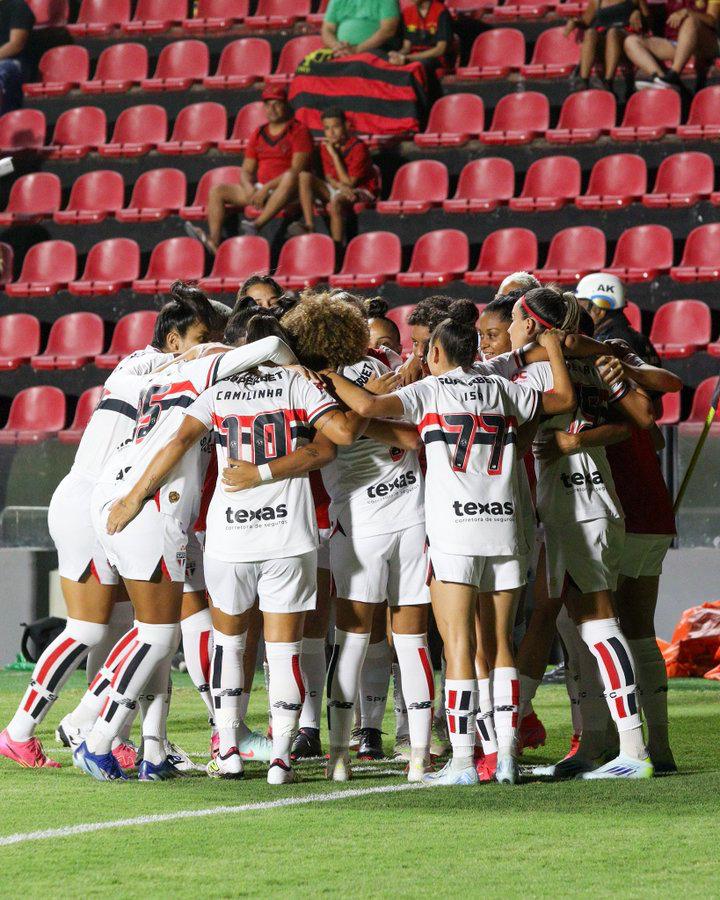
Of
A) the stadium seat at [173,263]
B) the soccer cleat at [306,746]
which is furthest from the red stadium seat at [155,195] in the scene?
the soccer cleat at [306,746]

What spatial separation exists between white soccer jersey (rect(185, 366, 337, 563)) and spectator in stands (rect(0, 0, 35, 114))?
1092 cm

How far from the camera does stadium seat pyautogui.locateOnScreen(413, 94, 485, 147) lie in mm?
13094

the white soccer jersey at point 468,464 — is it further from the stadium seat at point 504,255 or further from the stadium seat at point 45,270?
the stadium seat at point 45,270

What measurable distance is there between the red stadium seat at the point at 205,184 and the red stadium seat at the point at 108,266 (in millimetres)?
618

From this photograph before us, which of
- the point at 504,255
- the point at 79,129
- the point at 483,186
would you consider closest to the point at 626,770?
the point at 504,255

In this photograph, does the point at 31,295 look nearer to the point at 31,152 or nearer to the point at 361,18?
the point at 31,152

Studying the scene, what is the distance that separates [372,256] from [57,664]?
24.8 ft

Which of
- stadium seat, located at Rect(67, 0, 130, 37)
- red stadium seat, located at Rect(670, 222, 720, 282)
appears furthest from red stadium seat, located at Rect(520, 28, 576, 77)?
stadium seat, located at Rect(67, 0, 130, 37)

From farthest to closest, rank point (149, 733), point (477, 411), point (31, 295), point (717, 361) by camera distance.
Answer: point (31, 295) → point (717, 361) → point (149, 733) → point (477, 411)

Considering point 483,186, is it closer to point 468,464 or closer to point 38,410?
point 38,410

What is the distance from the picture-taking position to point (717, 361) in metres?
10.6

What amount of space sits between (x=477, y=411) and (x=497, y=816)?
1.37m

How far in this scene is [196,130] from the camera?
561 inches

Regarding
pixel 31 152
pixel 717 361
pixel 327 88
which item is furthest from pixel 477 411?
pixel 31 152
